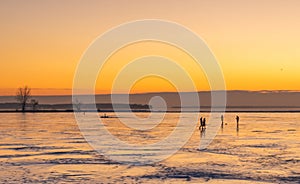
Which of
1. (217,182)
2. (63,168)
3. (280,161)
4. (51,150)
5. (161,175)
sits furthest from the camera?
(51,150)

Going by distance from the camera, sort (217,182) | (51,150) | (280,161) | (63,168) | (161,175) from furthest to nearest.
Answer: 1. (51,150)
2. (280,161)
3. (63,168)
4. (161,175)
5. (217,182)

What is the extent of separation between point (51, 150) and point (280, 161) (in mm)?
15392

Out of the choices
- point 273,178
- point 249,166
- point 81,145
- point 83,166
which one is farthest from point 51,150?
point 273,178

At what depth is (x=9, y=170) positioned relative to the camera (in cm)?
2225

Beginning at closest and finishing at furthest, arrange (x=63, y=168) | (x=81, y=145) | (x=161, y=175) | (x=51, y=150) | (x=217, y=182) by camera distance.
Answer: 1. (x=217, y=182)
2. (x=161, y=175)
3. (x=63, y=168)
4. (x=51, y=150)
5. (x=81, y=145)

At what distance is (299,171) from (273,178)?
2618mm

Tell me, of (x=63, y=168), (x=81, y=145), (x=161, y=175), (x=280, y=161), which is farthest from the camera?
(x=81, y=145)

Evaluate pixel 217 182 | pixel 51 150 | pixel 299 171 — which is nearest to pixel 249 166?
pixel 299 171

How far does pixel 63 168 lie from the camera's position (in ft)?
75.9

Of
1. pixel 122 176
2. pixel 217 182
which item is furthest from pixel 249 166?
pixel 122 176

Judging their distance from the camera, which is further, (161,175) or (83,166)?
(83,166)

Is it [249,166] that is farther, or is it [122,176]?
[249,166]

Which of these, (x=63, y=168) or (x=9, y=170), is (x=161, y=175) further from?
(x=9, y=170)

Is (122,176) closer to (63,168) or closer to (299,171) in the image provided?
(63,168)
